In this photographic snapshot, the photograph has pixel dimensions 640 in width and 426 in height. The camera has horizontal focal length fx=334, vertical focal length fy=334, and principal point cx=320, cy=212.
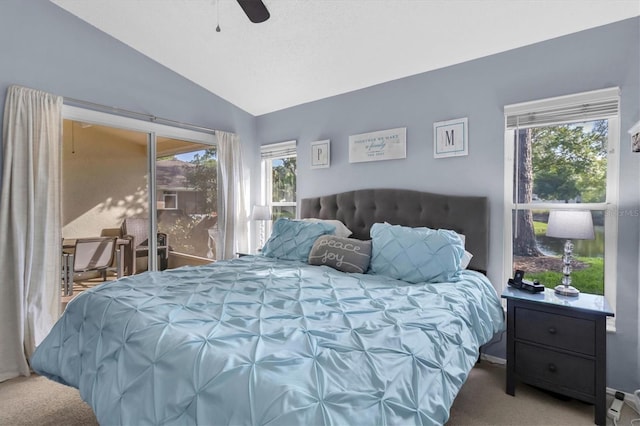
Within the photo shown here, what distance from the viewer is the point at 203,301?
171 cm

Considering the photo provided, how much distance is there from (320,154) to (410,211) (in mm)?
1302

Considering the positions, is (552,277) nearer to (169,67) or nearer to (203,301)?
(203,301)

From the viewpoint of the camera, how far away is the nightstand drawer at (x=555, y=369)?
1.99 meters

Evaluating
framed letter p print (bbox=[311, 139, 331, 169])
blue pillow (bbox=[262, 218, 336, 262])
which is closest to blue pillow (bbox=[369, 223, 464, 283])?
blue pillow (bbox=[262, 218, 336, 262])

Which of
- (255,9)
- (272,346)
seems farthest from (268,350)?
(255,9)

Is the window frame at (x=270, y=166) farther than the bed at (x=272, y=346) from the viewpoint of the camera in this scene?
Yes

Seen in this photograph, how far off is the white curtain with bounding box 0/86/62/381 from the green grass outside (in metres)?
3.93

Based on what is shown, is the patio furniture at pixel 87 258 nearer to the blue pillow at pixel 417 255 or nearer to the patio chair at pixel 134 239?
the patio chair at pixel 134 239

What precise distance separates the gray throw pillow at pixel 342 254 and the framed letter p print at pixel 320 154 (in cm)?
120

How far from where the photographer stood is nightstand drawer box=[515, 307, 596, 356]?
78.0 inches

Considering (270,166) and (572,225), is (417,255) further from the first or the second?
(270,166)

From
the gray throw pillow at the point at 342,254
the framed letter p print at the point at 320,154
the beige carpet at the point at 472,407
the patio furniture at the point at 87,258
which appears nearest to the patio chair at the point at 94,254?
the patio furniture at the point at 87,258

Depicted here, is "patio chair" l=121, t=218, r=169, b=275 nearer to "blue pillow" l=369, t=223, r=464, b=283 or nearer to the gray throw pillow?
the gray throw pillow

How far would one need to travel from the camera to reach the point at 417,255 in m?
2.36
